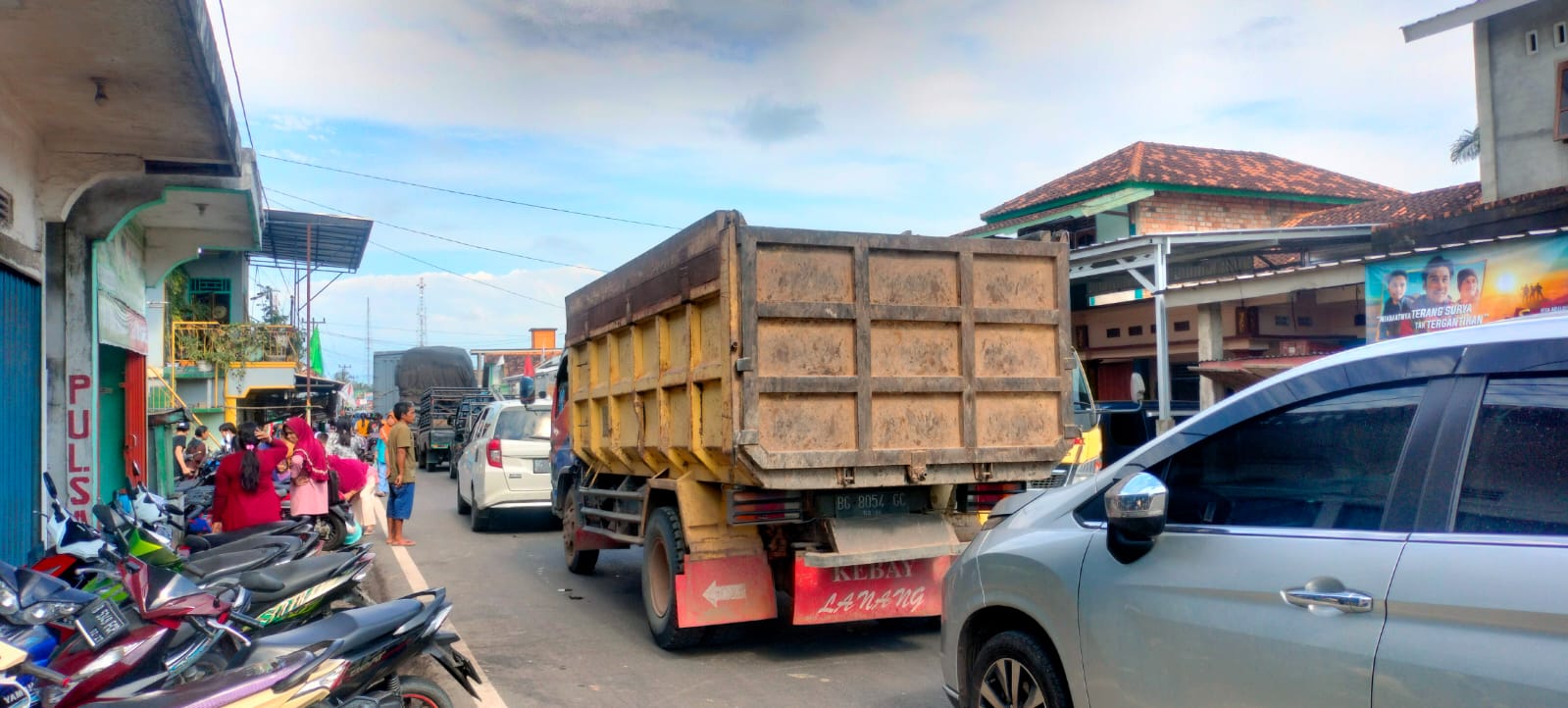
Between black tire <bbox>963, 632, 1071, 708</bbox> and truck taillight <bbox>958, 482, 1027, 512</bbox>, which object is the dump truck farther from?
black tire <bbox>963, 632, 1071, 708</bbox>

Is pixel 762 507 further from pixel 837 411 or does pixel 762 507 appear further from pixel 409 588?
pixel 409 588

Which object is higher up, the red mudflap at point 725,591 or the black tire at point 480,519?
the red mudflap at point 725,591

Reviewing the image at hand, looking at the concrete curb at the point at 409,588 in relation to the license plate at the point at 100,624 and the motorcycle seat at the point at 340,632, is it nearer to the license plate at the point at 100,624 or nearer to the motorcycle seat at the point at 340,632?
the motorcycle seat at the point at 340,632

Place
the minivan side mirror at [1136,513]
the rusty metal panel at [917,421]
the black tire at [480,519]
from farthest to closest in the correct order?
1. the black tire at [480,519]
2. the rusty metal panel at [917,421]
3. the minivan side mirror at [1136,513]

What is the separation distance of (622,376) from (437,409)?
21.4 metres

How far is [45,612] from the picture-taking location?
404 cm

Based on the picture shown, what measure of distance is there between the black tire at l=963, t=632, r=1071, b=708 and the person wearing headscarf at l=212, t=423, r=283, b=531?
6113 millimetres

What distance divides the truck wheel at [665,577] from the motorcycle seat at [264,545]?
2.18m

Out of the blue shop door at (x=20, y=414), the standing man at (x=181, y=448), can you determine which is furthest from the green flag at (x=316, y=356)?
the blue shop door at (x=20, y=414)

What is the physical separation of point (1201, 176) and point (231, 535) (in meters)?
21.8

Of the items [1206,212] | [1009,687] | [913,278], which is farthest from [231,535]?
[1206,212]

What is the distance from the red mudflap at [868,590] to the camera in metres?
6.32

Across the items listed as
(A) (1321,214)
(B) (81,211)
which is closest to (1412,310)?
(A) (1321,214)

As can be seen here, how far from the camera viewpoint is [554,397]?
11602mm
